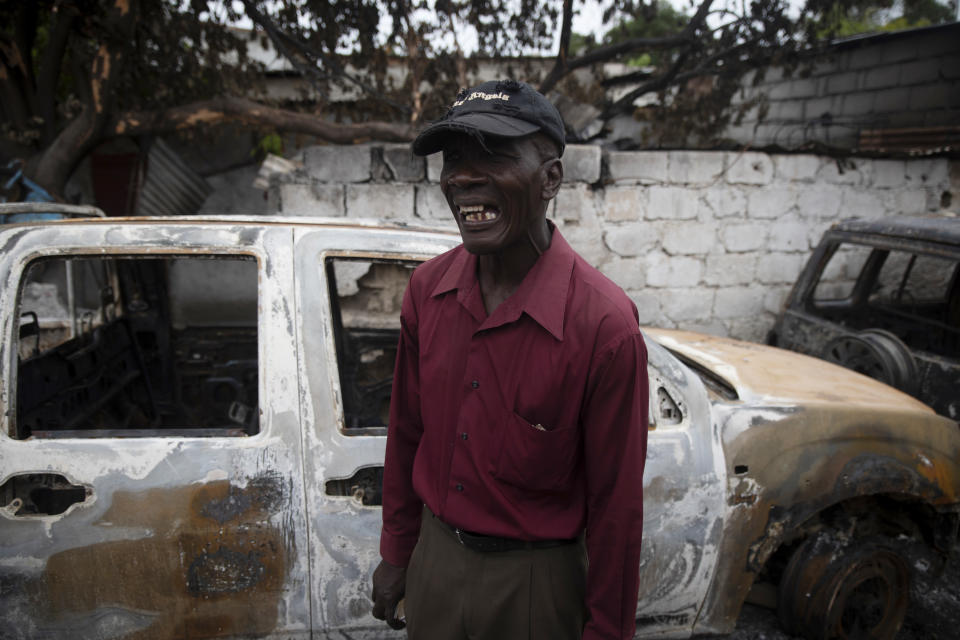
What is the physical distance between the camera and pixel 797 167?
5.43 meters

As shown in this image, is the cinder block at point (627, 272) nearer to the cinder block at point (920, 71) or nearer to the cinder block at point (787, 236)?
the cinder block at point (787, 236)

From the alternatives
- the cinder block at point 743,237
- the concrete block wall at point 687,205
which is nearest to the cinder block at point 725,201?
the concrete block wall at point 687,205

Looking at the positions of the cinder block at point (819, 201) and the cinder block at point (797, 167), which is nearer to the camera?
the cinder block at point (797, 167)

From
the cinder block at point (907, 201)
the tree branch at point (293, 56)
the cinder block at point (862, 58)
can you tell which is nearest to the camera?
the tree branch at point (293, 56)

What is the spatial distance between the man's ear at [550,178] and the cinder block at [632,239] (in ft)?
13.0

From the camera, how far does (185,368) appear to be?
3.17 metres

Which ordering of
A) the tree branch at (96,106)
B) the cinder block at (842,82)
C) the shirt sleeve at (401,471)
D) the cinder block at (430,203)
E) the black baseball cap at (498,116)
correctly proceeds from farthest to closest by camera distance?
the cinder block at (842,82), the cinder block at (430,203), the tree branch at (96,106), the shirt sleeve at (401,471), the black baseball cap at (498,116)

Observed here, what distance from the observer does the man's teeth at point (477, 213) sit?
48.9 inches

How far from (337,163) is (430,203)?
0.79m

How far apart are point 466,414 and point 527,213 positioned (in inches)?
17.8

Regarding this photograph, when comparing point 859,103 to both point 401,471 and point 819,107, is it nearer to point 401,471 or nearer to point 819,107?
point 819,107

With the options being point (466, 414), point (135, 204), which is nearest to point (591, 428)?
point (466, 414)

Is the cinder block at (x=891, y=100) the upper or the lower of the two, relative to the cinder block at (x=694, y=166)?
upper

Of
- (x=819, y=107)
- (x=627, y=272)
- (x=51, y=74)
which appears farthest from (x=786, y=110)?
(x=51, y=74)
